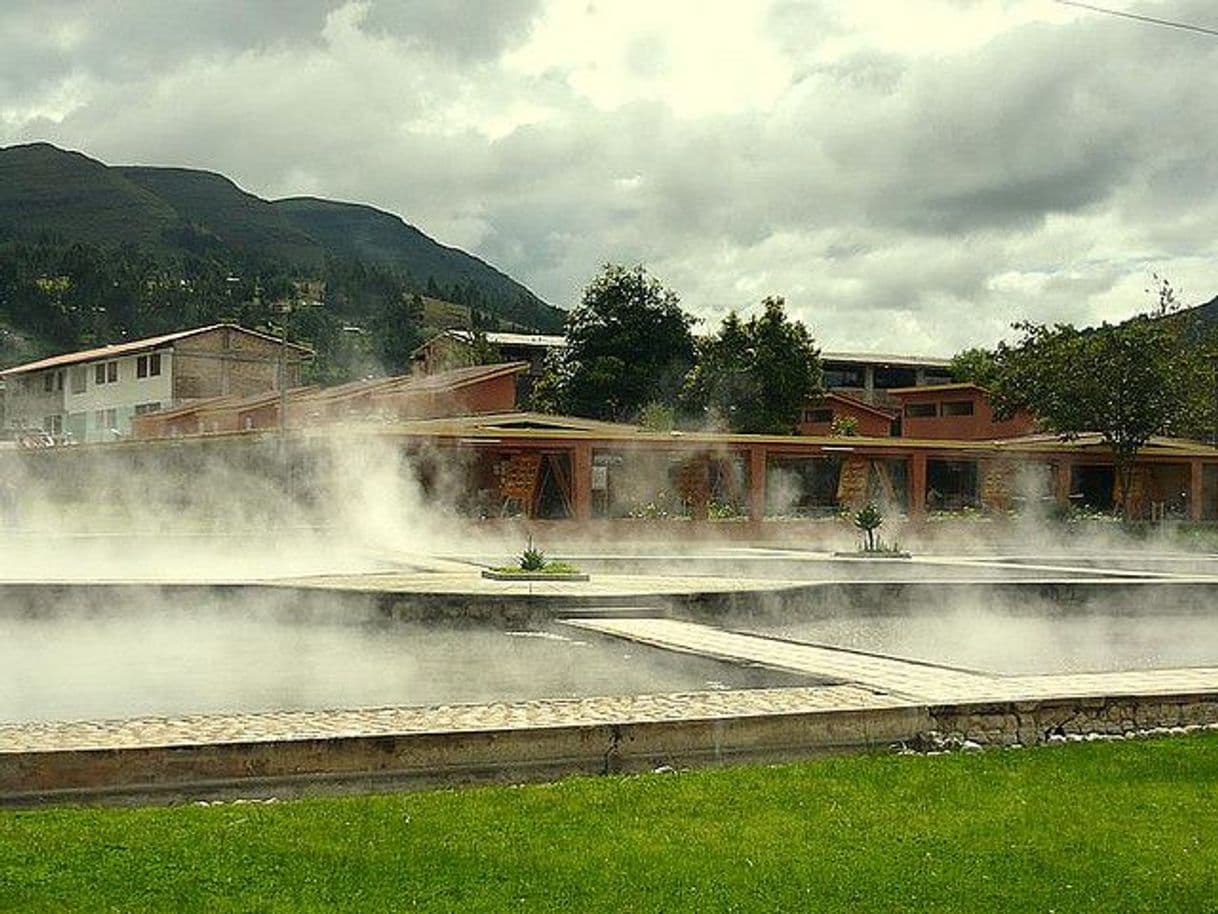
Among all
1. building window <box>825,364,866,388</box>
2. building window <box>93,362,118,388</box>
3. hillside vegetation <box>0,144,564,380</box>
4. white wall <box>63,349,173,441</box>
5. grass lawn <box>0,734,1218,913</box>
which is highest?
hillside vegetation <box>0,144,564,380</box>

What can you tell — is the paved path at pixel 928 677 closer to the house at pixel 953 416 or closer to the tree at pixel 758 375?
the tree at pixel 758 375

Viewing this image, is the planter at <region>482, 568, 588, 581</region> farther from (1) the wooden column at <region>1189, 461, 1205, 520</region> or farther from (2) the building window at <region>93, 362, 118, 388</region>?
(2) the building window at <region>93, 362, 118, 388</region>

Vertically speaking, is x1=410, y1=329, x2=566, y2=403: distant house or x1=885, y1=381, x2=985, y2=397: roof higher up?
x1=410, y1=329, x2=566, y2=403: distant house

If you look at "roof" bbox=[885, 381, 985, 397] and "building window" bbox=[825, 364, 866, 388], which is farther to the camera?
"building window" bbox=[825, 364, 866, 388]

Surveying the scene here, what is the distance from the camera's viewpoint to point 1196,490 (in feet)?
136

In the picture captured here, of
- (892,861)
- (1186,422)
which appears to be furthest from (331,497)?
(892,861)

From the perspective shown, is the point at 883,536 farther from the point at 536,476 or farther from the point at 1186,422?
the point at 1186,422

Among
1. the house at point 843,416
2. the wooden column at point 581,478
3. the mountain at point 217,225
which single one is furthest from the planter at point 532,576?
the mountain at point 217,225

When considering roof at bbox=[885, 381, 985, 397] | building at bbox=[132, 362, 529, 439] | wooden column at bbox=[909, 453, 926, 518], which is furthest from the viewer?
roof at bbox=[885, 381, 985, 397]

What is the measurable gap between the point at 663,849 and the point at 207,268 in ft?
337

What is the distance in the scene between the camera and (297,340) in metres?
78.5

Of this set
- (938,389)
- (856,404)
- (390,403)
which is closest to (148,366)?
(390,403)

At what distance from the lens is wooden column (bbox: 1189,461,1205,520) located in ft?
135

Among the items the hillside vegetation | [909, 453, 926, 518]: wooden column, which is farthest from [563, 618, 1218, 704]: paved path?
the hillside vegetation
